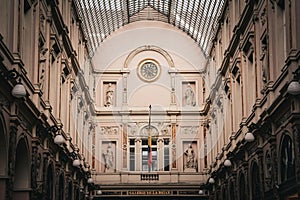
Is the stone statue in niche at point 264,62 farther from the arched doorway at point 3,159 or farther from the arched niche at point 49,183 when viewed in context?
the arched doorway at point 3,159

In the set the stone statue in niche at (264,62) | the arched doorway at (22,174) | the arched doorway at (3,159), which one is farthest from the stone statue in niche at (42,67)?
the stone statue in niche at (264,62)

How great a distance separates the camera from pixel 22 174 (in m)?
24.3

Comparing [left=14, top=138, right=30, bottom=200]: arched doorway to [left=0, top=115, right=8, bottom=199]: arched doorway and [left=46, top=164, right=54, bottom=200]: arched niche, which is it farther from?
[left=46, top=164, right=54, bottom=200]: arched niche

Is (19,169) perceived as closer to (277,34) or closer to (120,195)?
(277,34)

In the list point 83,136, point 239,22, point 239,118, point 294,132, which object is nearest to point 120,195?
point 83,136

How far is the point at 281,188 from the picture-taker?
23.5 m

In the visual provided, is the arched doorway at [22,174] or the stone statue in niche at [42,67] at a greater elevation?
the stone statue in niche at [42,67]

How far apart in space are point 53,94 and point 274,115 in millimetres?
11229

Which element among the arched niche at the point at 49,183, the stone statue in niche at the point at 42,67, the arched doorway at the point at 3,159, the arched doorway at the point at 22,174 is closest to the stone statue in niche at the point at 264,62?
the stone statue in niche at the point at 42,67

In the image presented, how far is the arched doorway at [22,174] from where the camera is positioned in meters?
24.0

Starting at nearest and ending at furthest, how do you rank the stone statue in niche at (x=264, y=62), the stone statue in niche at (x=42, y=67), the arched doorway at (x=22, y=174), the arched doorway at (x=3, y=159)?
the arched doorway at (x=3, y=159) → the arched doorway at (x=22, y=174) → the stone statue in niche at (x=264, y=62) → the stone statue in niche at (x=42, y=67)

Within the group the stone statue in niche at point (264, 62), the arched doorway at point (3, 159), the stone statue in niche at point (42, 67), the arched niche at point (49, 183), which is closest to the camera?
the arched doorway at point (3, 159)

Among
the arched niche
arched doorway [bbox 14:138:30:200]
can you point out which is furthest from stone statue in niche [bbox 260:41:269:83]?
the arched niche

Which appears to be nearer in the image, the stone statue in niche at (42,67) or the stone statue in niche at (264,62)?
the stone statue in niche at (264,62)
